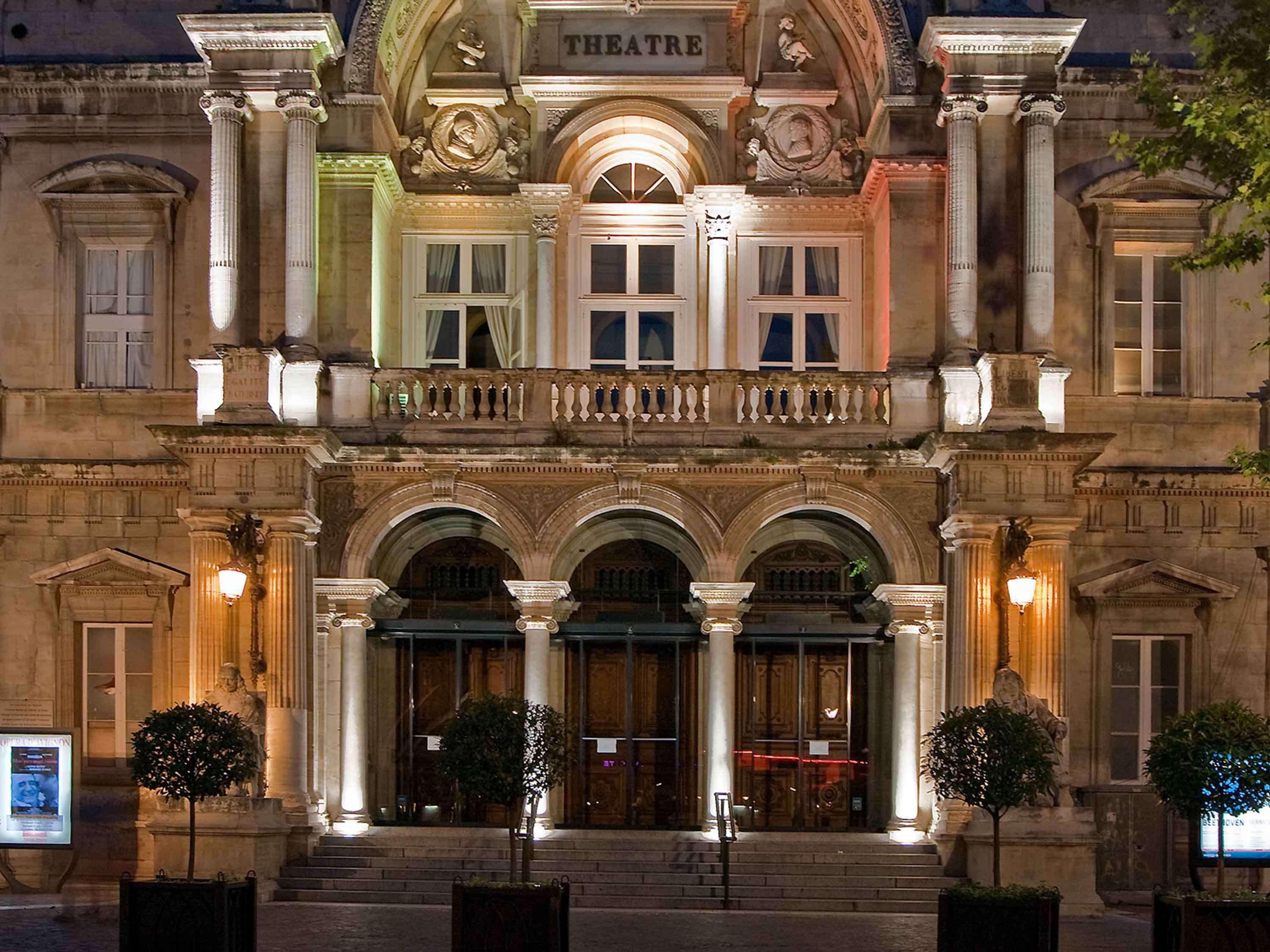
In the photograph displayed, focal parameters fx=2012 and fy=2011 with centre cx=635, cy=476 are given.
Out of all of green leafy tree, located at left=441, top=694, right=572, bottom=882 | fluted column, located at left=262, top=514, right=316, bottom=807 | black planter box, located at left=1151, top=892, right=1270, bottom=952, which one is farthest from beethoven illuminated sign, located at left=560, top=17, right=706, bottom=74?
black planter box, located at left=1151, top=892, right=1270, bottom=952

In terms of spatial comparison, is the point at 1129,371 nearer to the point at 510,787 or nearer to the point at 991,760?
the point at 991,760

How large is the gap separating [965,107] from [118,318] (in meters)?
11.8

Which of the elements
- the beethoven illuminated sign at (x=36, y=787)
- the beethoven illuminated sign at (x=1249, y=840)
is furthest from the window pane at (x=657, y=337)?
the beethoven illuminated sign at (x=1249, y=840)

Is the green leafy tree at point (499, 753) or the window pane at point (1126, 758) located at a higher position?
the green leafy tree at point (499, 753)

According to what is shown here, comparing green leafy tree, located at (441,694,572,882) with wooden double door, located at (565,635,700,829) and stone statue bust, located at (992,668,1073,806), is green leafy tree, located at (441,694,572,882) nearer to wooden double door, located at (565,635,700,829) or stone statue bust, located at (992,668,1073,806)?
stone statue bust, located at (992,668,1073,806)

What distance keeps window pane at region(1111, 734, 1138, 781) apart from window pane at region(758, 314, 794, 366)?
695 cm

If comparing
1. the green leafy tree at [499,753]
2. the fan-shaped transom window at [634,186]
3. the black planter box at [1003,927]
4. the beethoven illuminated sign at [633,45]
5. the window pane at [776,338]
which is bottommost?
the black planter box at [1003,927]

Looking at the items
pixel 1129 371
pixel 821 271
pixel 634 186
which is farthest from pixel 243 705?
pixel 1129 371

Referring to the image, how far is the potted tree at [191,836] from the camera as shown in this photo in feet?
58.2

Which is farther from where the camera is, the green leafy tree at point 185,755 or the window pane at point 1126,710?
the window pane at point 1126,710

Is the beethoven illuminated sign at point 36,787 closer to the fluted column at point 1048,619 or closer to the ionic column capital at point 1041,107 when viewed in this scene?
the fluted column at point 1048,619

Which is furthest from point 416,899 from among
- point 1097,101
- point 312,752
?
point 1097,101

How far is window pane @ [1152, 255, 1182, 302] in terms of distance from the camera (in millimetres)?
27703

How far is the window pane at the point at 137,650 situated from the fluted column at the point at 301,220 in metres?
4.60
